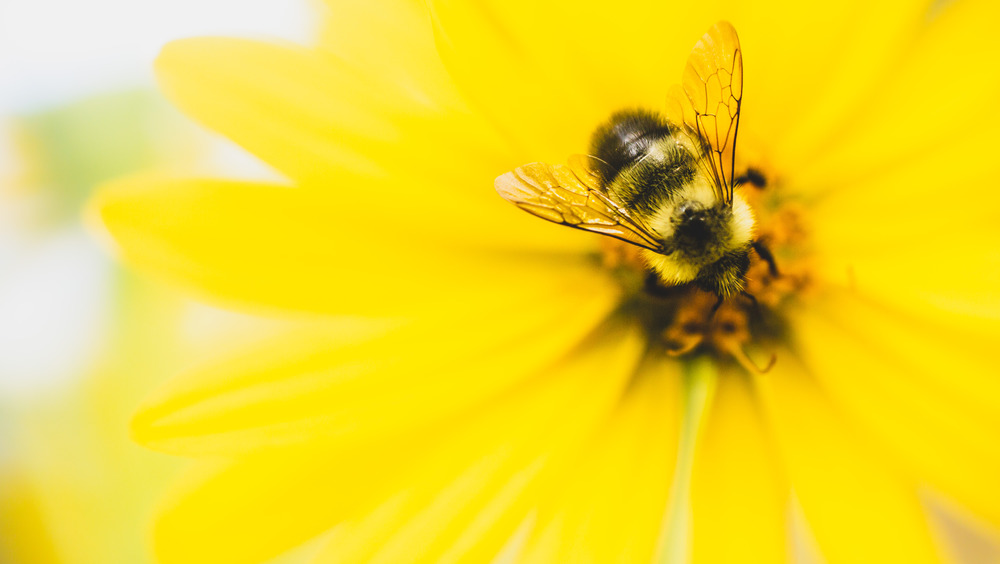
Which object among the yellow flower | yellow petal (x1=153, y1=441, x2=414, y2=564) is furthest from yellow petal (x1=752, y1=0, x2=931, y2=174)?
yellow petal (x1=153, y1=441, x2=414, y2=564)

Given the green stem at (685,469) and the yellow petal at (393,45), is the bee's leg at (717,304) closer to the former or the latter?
the green stem at (685,469)

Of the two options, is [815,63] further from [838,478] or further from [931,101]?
[838,478]

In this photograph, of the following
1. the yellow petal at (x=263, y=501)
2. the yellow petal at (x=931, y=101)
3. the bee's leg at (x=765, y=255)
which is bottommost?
the yellow petal at (x=263, y=501)

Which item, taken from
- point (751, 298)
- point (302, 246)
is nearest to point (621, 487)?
point (751, 298)

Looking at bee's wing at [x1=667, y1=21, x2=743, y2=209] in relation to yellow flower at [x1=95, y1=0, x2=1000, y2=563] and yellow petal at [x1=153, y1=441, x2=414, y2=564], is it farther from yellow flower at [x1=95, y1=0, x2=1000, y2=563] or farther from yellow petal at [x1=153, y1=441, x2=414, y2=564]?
yellow petal at [x1=153, y1=441, x2=414, y2=564]

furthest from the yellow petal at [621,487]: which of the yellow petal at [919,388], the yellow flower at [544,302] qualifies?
the yellow petal at [919,388]
